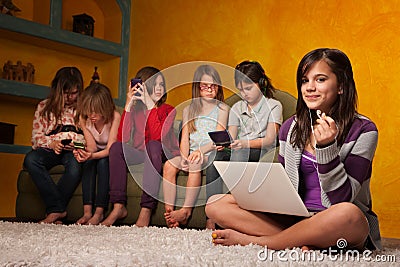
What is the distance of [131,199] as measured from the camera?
9.84 ft

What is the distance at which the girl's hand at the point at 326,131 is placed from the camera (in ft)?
5.15

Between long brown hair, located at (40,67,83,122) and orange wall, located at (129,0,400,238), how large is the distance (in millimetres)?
1151

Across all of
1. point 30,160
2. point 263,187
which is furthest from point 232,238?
point 30,160

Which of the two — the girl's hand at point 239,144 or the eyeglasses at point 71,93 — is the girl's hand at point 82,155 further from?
the girl's hand at point 239,144

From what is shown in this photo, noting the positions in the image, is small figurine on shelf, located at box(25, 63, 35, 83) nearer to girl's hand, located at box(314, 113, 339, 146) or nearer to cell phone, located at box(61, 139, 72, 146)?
cell phone, located at box(61, 139, 72, 146)

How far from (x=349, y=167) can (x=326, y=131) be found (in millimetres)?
181

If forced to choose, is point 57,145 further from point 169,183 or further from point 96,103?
point 169,183

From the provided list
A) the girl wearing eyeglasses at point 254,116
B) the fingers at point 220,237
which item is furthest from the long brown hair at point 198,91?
the fingers at point 220,237

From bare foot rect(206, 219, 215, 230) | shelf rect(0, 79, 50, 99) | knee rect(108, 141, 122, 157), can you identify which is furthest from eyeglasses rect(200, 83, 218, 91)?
shelf rect(0, 79, 50, 99)

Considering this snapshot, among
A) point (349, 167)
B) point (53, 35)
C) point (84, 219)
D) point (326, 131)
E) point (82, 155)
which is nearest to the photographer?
point (326, 131)

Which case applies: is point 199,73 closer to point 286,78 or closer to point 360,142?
point 286,78

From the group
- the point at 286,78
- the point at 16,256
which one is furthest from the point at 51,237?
the point at 286,78

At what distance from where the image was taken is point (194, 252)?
1.66 metres

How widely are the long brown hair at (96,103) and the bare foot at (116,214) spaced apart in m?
0.55
